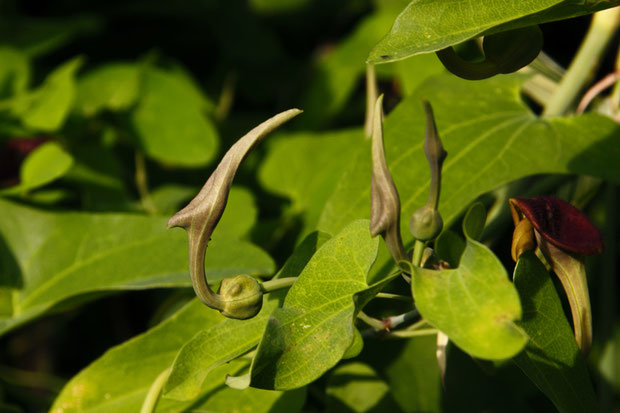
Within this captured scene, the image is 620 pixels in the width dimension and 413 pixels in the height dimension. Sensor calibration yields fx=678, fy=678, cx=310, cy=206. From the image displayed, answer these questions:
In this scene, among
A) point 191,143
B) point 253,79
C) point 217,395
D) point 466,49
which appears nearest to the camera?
point 217,395

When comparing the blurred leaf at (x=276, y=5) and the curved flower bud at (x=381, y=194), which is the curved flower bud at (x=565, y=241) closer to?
the curved flower bud at (x=381, y=194)

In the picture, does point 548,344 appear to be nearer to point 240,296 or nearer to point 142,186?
point 240,296

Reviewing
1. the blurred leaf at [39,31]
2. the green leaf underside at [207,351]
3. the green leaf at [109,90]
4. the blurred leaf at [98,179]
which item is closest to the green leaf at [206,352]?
the green leaf underside at [207,351]

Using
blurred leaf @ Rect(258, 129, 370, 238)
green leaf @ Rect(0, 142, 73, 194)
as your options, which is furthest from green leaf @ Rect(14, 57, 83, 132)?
blurred leaf @ Rect(258, 129, 370, 238)

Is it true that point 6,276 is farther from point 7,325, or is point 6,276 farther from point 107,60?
point 107,60

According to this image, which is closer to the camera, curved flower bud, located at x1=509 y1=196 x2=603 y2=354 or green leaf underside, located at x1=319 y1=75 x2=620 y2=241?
curved flower bud, located at x1=509 y1=196 x2=603 y2=354

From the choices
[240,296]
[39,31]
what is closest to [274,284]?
[240,296]

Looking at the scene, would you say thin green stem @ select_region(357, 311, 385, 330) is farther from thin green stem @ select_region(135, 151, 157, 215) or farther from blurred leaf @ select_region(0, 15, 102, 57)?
blurred leaf @ select_region(0, 15, 102, 57)

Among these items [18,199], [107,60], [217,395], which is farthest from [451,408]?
[107,60]
